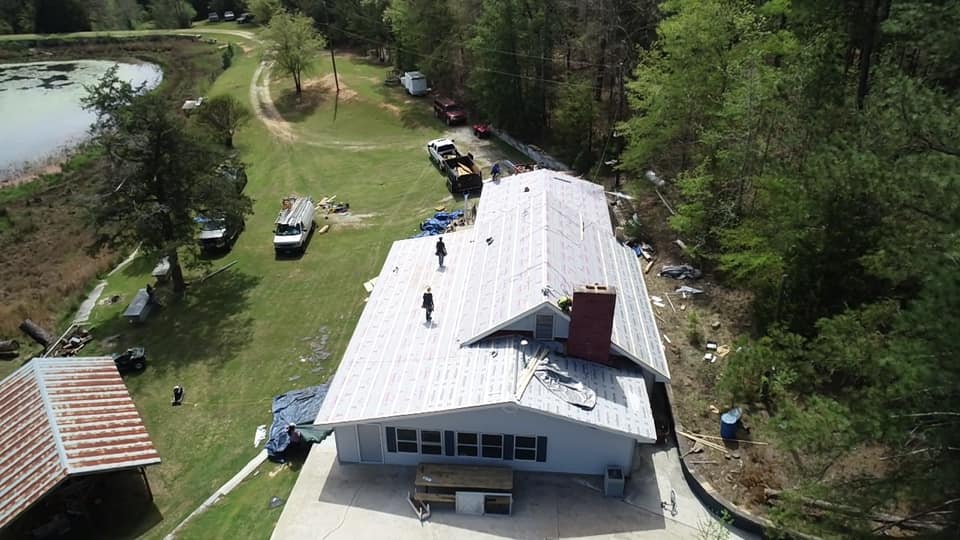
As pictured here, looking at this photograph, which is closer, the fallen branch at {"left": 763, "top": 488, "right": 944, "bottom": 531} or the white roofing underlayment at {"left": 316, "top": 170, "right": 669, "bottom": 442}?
the fallen branch at {"left": 763, "top": 488, "right": 944, "bottom": 531}

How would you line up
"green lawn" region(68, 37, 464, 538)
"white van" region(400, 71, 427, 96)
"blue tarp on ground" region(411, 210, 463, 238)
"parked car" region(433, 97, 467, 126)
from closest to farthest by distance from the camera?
"green lawn" region(68, 37, 464, 538)
"blue tarp on ground" region(411, 210, 463, 238)
"parked car" region(433, 97, 467, 126)
"white van" region(400, 71, 427, 96)

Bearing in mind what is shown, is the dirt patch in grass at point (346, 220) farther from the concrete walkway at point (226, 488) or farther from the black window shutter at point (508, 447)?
the black window shutter at point (508, 447)

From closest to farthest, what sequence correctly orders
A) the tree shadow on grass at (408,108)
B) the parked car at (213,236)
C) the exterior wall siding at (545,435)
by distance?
the exterior wall siding at (545,435)
the parked car at (213,236)
the tree shadow on grass at (408,108)

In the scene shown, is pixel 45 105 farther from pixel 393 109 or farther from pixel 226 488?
pixel 226 488

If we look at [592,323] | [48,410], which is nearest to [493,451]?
[592,323]

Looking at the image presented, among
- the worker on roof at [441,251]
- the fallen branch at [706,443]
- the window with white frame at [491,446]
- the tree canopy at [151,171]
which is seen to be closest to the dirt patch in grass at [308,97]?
the tree canopy at [151,171]

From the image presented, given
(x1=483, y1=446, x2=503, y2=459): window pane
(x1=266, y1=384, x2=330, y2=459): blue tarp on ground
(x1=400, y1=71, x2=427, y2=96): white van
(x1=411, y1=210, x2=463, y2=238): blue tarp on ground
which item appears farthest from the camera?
(x1=400, y1=71, x2=427, y2=96): white van

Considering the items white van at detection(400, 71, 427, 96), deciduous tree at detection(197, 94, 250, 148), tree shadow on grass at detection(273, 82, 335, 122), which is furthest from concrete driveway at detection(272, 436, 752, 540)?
white van at detection(400, 71, 427, 96)

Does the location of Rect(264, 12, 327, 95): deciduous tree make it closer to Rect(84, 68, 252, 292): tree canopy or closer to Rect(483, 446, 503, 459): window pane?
Rect(84, 68, 252, 292): tree canopy

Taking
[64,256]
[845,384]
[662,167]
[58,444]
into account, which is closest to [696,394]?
[845,384]
